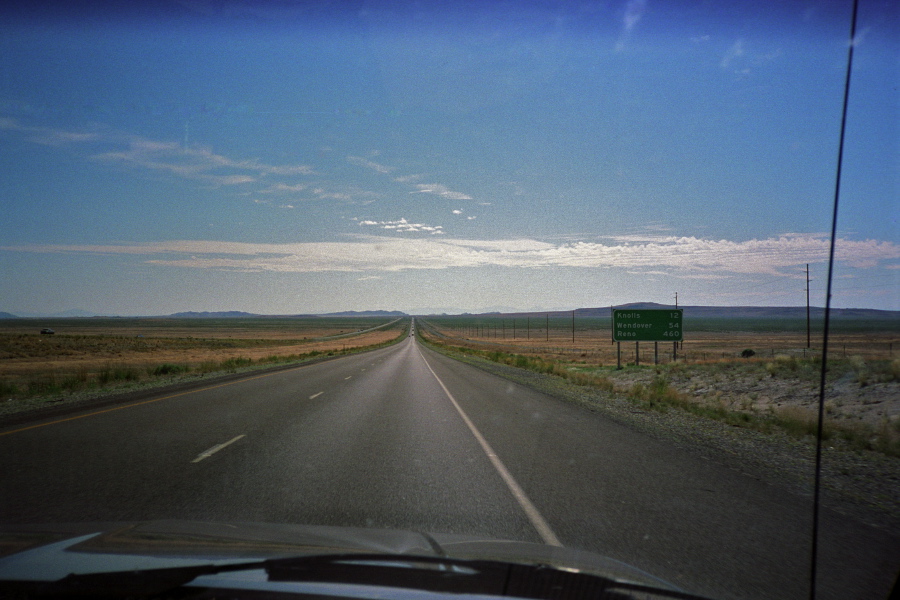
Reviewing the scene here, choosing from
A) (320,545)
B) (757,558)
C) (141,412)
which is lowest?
(141,412)

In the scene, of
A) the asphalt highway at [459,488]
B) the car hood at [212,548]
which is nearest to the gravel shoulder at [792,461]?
the asphalt highway at [459,488]

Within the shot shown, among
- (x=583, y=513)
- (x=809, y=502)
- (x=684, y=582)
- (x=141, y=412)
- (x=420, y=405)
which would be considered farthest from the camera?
(x=420, y=405)

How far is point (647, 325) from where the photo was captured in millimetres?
33469

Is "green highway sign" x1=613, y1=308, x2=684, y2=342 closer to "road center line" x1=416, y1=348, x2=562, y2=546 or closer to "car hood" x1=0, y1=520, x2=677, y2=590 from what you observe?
"road center line" x1=416, y1=348, x2=562, y2=546

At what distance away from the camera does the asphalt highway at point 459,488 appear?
14.5ft

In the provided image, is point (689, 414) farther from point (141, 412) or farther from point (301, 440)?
point (141, 412)

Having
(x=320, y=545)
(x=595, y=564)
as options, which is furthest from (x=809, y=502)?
(x=320, y=545)

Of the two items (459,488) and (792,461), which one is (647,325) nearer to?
(792,461)

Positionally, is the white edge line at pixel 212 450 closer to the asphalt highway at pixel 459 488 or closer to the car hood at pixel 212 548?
the asphalt highway at pixel 459 488

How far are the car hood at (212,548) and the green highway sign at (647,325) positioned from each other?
1232 inches

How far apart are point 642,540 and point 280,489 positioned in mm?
3749

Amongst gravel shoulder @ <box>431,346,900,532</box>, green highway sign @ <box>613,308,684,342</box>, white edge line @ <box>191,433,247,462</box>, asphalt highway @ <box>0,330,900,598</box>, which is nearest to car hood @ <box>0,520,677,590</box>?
asphalt highway @ <box>0,330,900,598</box>

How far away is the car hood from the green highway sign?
31.3 metres

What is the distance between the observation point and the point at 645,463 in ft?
25.6
